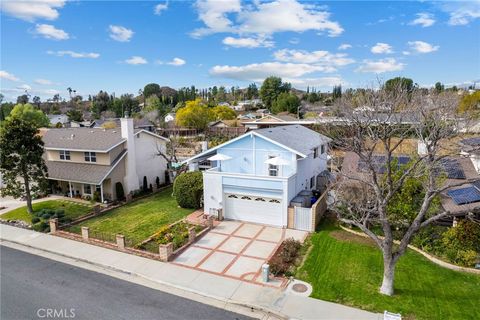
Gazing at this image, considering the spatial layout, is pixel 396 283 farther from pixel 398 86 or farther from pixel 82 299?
pixel 82 299

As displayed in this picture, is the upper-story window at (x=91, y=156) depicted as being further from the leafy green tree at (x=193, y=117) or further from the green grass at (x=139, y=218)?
the leafy green tree at (x=193, y=117)

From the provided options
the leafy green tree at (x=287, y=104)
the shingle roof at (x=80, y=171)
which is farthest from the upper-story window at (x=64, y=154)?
the leafy green tree at (x=287, y=104)

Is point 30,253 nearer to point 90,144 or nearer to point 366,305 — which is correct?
point 90,144

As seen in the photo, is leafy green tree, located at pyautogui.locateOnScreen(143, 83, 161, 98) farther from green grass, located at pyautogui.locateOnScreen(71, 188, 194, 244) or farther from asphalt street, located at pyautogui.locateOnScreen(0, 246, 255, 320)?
asphalt street, located at pyautogui.locateOnScreen(0, 246, 255, 320)

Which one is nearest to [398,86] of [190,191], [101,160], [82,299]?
[190,191]

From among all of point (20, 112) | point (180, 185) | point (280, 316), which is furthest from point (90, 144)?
point (20, 112)
